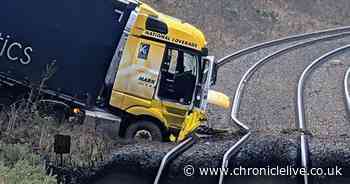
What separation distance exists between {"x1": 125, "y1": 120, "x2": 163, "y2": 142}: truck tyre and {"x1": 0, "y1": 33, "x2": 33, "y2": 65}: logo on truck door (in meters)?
2.40

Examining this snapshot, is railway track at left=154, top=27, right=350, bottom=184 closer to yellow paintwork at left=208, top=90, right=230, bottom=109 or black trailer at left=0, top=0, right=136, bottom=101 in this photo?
yellow paintwork at left=208, top=90, right=230, bottom=109

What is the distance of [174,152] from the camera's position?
12070 mm

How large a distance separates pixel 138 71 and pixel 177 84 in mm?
870

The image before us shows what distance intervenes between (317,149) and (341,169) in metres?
1.20

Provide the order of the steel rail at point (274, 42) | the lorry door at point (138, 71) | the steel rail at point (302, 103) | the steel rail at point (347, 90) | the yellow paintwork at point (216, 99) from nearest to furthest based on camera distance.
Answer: the steel rail at point (302, 103) < the lorry door at point (138, 71) < the yellow paintwork at point (216, 99) < the steel rail at point (347, 90) < the steel rail at point (274, 42)

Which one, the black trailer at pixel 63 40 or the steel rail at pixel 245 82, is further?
the black trailer at pixel 63 40

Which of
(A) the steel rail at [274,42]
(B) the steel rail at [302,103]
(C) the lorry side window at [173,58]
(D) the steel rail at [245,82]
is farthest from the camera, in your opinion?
(A) the steel rail at [274,42]

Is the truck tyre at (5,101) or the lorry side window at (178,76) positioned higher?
the lorry side window at (178,76)

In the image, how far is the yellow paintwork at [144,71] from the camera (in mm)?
13633

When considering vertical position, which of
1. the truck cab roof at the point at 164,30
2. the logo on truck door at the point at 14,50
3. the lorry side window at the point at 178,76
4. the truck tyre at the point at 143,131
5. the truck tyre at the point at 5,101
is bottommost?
the truck tyre at the point at 143,131

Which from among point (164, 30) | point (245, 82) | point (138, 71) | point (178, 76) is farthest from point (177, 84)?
point (245, 82)

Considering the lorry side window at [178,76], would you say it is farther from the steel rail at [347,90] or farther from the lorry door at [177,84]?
the steel rail at [347,90]

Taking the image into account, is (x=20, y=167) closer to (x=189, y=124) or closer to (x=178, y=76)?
(x=178, y=76)

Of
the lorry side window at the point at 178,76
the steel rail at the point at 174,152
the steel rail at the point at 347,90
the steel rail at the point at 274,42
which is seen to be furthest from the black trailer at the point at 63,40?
the steel rail at the point at 274,42
